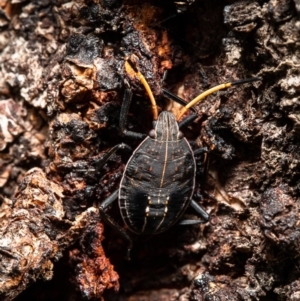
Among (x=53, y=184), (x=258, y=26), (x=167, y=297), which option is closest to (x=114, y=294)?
(x=167, y=297)

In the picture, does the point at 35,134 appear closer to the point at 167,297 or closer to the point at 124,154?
the point at 124,154

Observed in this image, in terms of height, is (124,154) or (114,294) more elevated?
(124,154)

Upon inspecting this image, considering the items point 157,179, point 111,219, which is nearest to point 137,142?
point 157,179

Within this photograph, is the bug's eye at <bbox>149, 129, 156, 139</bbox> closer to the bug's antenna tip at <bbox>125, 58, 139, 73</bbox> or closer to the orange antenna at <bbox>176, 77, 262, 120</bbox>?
the orange antenna at <bbox>176, 77, 262, 120</bbox>

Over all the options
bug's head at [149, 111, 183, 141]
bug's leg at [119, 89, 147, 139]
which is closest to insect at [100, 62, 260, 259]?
bug's head at [149, 111, 183, 141]

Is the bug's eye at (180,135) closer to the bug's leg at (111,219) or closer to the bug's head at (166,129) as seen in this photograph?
the bug's head at (166,129)

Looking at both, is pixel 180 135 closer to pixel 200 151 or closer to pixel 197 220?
pixel 200 151

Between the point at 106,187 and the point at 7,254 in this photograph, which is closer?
the point at 7,254

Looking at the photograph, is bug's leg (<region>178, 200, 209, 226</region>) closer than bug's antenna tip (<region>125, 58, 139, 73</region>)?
No

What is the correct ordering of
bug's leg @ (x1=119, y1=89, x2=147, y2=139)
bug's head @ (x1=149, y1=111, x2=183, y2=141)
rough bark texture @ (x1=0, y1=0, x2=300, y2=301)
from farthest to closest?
1. bug's head @ (x1=149, y1=111, x2=183, y2=141)
2. bug's leg @ (x1=119, y1=89, x2=147, y2=139)
3. rough bark texture @ (x1=0, y1=0, x2=300, y2=301)
